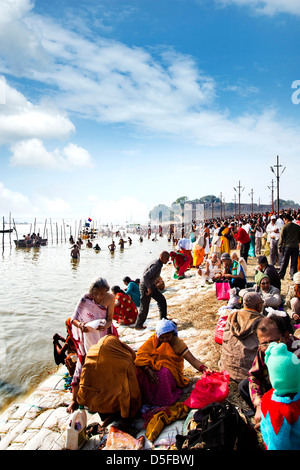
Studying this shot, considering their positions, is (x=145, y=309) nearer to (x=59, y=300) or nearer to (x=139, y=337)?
(x=139, y=337)

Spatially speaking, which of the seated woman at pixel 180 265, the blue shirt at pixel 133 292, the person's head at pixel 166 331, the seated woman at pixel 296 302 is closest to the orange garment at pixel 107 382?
the person's head at pixel 166 331

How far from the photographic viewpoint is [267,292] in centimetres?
521

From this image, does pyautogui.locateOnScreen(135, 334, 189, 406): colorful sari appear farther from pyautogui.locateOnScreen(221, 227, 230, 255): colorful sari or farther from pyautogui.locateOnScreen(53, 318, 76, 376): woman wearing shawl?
pyautogui.locateOnScreen(221, 227, 230, 255): colorful sari

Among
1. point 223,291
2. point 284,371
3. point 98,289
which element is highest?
point 98,289

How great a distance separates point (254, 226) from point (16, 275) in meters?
13.3

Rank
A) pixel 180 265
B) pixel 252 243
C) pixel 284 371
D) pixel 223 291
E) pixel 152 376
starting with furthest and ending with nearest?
pixel 252 243, pixel 180 265, pixel 223 291, pixel 152 376, pixel 284 371

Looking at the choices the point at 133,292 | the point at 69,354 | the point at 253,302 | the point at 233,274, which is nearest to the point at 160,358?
the point at 253,302

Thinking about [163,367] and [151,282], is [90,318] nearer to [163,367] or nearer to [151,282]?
[163,367]

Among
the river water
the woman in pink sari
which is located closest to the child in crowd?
the woman in pink sari

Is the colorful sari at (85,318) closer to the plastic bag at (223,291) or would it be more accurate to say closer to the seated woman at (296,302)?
the seated woman at (296,302)

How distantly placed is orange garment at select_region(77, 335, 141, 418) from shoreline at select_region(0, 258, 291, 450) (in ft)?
1.02

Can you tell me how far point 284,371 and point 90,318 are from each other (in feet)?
7.79

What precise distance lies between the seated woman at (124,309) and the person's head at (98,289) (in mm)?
3433

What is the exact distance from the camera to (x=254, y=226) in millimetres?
12875
